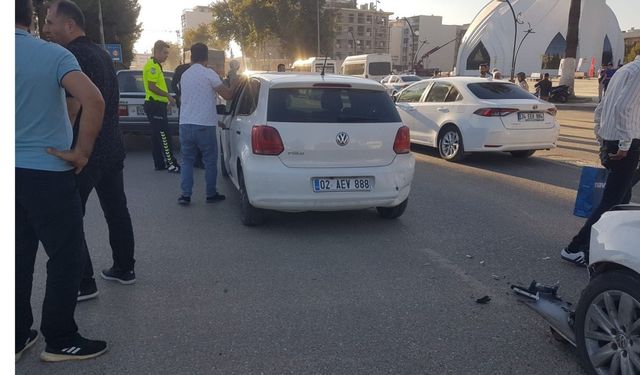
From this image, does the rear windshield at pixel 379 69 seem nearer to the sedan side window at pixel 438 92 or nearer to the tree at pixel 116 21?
the tree at pixel 116 21

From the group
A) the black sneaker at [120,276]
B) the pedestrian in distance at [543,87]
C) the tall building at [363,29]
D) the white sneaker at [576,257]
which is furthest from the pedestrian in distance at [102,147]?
the tall building at [363,29]

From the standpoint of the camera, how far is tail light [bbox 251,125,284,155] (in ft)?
16.3

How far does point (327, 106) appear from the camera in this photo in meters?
5.19

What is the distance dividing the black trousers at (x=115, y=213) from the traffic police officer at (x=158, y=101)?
473 cm

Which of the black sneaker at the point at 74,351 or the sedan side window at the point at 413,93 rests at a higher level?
the sedan side window at the point at 413,93

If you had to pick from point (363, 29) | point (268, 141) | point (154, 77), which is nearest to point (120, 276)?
point (268, 141)

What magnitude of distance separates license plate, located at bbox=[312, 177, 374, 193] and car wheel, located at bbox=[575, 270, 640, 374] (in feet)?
8.71

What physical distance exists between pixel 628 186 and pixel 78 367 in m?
4.36

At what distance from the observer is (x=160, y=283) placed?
4.01 metres

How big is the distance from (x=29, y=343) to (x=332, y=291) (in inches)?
80.1

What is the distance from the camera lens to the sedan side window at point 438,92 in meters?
9.92

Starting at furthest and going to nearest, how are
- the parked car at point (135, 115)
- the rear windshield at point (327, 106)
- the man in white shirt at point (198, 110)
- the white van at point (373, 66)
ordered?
the white van at point (373, 66), the parked car at point (135, 115), the man in white shirt at point (198, 110), the rear windshield at point (327, 106)

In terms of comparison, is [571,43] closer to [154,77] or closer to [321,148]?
[154,77]

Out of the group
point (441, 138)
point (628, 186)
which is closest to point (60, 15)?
point (628, 186)
